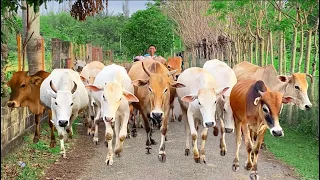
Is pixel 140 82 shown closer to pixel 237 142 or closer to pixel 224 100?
pixel 224 100

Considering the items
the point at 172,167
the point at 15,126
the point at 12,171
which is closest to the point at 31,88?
the point at 15,126

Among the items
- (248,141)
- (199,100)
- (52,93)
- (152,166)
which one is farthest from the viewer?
(52,93)

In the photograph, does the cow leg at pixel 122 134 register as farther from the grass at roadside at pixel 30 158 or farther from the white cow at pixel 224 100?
the white cow at pixel 224 100

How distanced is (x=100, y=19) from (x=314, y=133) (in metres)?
41.6

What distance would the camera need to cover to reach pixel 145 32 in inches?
985

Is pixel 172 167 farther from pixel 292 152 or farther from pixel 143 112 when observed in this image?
pixel 292 152

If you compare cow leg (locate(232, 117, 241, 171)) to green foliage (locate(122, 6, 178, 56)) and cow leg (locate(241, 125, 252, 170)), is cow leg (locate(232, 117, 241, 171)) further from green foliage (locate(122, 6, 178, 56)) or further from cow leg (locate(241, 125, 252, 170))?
green foliage (locate(122, 6, 178, 56))

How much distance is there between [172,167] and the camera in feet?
25.1

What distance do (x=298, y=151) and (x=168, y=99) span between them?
319 centimetres

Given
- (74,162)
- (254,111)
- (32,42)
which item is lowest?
(74,162)

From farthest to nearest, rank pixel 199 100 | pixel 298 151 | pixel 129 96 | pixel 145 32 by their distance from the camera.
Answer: pixel 145 32 → pixel 298 151 → pixel 129 96 → pixel 199 100

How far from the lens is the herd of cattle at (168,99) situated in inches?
271

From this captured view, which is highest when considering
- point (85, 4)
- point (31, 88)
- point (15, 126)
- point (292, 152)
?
point (85, 4)

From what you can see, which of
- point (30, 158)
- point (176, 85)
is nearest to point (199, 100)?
point (176, 85)
